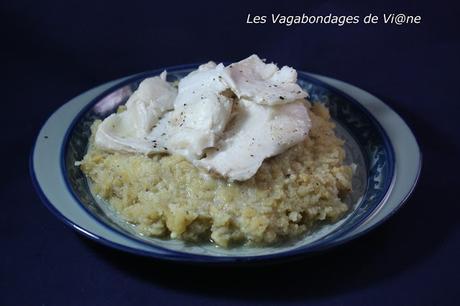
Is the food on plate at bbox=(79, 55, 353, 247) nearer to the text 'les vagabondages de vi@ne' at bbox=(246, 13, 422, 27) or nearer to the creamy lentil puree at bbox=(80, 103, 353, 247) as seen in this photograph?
the creamy lentil puree at bbox=(80, 103, 353, 247)

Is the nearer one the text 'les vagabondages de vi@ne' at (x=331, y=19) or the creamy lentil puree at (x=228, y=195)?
the creamy lentil puree at (x=228, y=195)

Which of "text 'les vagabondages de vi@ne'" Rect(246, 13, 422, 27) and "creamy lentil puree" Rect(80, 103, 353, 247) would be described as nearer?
"creamy lentil puree" Rect(80, 103, 353, 247)

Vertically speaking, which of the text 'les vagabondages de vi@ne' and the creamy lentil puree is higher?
the text 'les vagabondages de vi@ne'

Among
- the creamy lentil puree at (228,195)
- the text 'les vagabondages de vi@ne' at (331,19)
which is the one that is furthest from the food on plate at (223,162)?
the text 'les vagabondages de vi@ne' at (331,19)

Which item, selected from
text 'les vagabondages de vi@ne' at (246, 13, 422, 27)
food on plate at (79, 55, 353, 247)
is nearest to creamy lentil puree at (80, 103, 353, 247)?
food on plate at (79, 55, 353, 247)

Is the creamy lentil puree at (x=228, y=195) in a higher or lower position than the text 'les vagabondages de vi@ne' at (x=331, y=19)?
lower

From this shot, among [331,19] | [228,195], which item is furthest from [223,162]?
[331,19]

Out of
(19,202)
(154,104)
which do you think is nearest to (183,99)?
(154,104)

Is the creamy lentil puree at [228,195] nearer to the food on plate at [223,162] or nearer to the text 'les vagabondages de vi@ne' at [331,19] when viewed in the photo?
the food on plate at [223,162]
